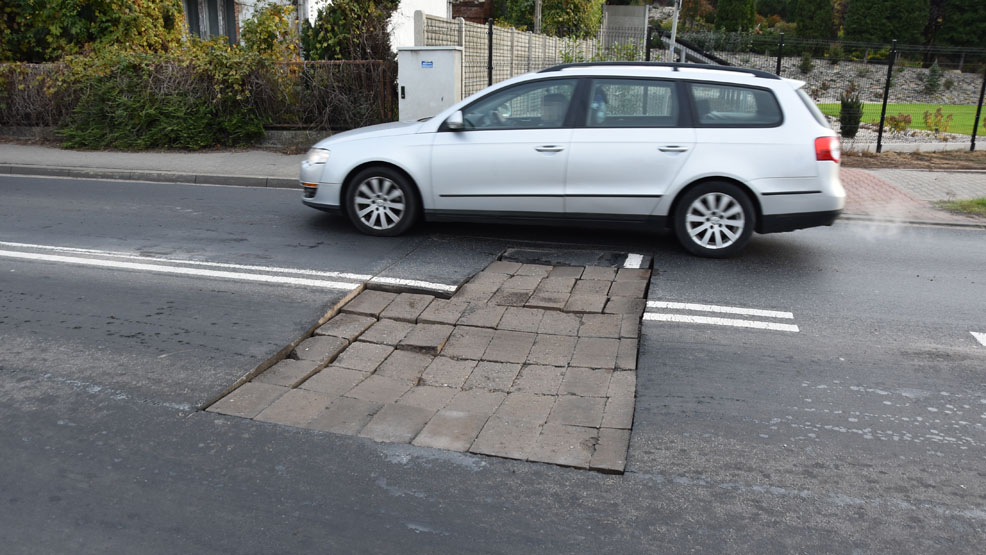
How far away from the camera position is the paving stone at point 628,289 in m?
6.30

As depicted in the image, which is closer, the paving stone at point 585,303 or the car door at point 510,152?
the paving stone at point 585,303

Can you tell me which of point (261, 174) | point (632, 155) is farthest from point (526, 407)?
point (261, 174)

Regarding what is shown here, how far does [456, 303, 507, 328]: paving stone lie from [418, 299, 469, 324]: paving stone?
51mm

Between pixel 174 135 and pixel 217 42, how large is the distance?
205 cm

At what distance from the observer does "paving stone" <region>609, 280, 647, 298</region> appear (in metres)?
6.30

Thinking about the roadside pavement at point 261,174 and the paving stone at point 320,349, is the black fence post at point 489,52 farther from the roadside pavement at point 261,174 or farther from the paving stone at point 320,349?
the paving stone at point 320,349

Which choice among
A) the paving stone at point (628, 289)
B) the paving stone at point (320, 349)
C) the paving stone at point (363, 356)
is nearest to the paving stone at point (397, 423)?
the paving stone at point (363, 356)

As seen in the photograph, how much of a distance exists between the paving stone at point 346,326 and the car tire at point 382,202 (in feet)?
7.16

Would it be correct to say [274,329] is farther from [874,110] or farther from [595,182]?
[874,110]

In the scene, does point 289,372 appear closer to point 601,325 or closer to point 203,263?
point 601,325

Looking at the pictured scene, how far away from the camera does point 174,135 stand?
14164 millimetres

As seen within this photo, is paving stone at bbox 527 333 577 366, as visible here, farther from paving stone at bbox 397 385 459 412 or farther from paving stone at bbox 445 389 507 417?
paving stone at bbox 397 385 459 412

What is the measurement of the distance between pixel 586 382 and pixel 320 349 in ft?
5.70

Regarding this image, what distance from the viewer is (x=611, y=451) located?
13.0 ft
